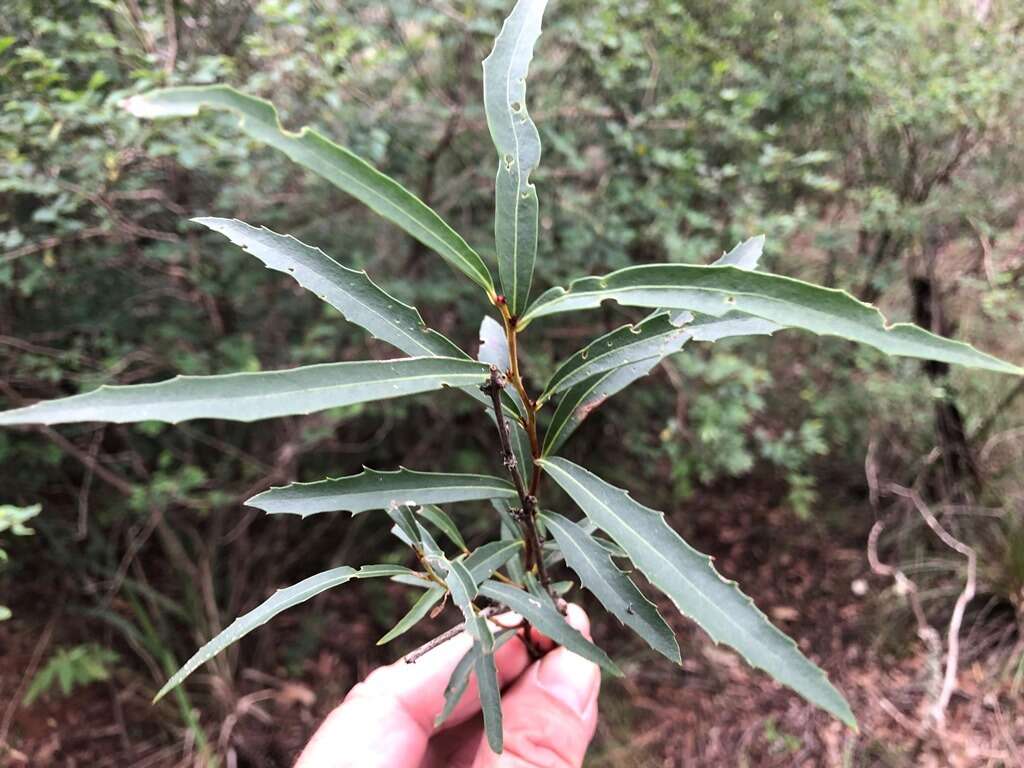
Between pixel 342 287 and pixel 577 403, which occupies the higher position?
pixel 342 287

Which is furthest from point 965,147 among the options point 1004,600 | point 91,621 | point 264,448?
point 91,621

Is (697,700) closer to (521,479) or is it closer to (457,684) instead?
(457,684)

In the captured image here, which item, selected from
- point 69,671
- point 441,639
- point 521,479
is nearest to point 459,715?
point 441,639

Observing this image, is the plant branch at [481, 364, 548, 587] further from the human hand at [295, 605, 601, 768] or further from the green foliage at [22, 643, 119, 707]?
the green foliage at [22, 643, 119, 707]

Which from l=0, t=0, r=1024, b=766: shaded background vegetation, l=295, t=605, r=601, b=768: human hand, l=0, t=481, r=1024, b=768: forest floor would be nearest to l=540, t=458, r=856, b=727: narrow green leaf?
l=295, t=605, r=601, b=768: human hand

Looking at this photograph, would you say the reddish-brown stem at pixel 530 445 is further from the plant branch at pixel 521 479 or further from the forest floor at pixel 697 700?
the forest floor at pixel 697 700

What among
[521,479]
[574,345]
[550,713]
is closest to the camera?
[521,479]

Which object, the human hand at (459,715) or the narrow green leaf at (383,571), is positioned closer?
the narrow green leaf at (383,571)

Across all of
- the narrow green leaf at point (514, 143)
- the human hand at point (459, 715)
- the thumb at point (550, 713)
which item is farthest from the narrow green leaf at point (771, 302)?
the thumb at point (550, 713)
